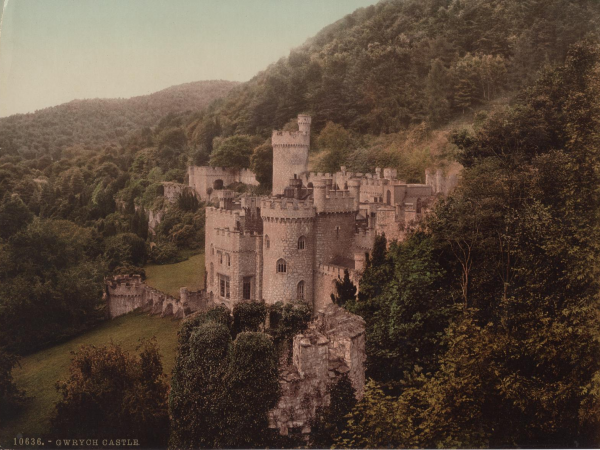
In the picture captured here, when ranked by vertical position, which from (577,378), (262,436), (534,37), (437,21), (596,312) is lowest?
(262,436)

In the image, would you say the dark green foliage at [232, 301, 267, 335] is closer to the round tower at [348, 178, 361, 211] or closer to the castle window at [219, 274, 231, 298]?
the castle window at [219, 274, 231, 298]

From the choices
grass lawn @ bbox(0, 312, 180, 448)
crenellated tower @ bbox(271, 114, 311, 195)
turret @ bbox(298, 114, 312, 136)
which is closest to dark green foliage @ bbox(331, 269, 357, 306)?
grass lawn @ bbox(0, 312, 180, 448)

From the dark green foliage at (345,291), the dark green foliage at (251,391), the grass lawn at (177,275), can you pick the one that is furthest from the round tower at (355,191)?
the dark green foliage at (251,391)

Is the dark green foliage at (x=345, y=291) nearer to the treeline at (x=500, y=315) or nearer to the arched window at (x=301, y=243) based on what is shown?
the treeline at (x=500, y=315)

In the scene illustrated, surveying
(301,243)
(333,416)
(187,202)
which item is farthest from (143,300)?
(187,202)

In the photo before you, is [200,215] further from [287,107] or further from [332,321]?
[332,321]

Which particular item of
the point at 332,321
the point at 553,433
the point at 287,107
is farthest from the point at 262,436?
the point at 287,107

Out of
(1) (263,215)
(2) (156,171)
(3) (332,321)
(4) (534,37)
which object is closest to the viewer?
(3) (332,321)

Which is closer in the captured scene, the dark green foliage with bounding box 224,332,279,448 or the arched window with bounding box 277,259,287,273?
the dark green foliage with bounding box 224,332,279,448
